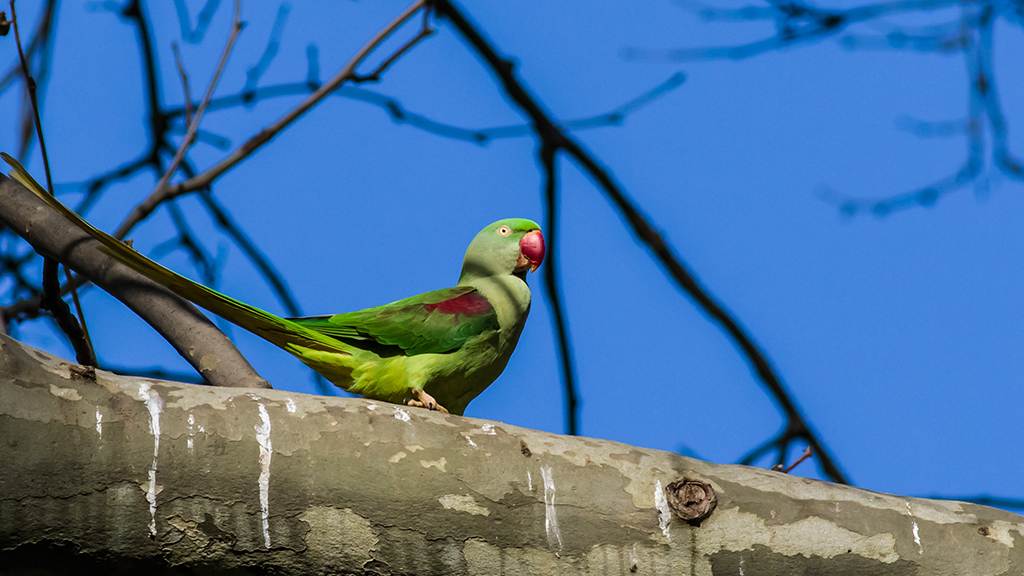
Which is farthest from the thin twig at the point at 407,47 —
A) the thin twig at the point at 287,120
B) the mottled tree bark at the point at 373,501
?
the mottled tree bark at the point at 373,501

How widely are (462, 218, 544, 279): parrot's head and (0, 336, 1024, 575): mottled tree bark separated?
196 cm

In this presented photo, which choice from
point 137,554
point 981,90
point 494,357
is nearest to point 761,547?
point 137,554

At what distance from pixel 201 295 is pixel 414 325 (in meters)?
0.83

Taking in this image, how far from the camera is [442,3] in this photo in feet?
12.9

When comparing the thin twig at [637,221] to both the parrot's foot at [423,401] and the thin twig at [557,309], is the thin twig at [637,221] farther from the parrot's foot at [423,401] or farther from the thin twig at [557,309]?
the parrot's foot at [423,401]

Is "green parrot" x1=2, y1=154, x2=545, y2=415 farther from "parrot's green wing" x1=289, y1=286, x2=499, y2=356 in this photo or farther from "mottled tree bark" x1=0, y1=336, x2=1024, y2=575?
"mottled tree bark" x1=0, y1=336, x2=1024, y2=575

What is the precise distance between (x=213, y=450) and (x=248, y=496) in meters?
0.11

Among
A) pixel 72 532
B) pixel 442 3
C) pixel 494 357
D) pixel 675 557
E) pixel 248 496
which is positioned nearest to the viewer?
pixel 72 532

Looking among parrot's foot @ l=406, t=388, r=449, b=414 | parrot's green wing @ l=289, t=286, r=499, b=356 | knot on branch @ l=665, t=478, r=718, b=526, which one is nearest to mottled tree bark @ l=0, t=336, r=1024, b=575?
knot on branch @ l=665, t=478, r=718, b=526

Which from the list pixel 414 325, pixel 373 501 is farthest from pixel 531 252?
pixel 373 501

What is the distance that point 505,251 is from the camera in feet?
12.3

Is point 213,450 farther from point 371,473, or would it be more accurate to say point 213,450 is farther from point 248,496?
point 371,473

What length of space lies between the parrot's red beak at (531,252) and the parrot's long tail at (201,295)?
108 centimetres

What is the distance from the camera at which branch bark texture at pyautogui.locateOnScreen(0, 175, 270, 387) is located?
252 cm
